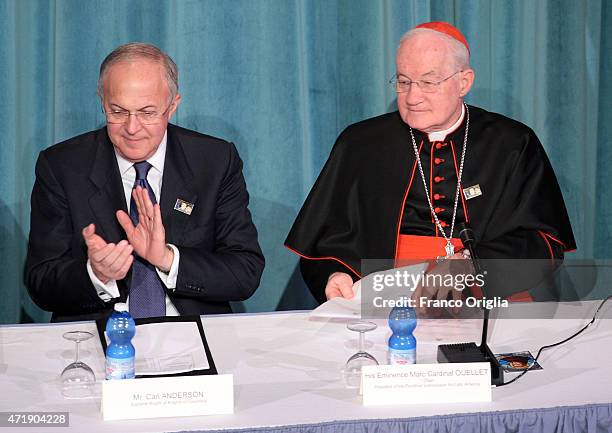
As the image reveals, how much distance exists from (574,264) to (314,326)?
2252 mm

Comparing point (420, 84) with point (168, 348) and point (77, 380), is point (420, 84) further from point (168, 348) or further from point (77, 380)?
point (77, 380)

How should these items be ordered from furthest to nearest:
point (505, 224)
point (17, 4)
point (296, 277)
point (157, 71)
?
point (296, 277) < point (17, 4) < point (505, 224) < point (157, 71)

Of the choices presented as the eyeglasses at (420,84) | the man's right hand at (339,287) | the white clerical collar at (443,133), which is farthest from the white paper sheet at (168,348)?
the white clerical collar at (443,133)

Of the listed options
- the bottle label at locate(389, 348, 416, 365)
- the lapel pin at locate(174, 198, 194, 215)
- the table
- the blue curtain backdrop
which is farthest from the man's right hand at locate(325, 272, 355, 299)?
the blue curtain backdrop

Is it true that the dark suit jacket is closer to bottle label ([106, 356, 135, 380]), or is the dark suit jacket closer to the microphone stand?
bottle label ([106, 356, 135, 380])

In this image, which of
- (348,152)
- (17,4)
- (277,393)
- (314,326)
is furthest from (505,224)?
(17,4)

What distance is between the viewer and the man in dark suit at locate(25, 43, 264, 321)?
10.5ft

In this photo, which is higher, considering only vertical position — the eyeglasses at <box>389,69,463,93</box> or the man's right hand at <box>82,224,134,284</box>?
the eyeglasses at <box>389,69,463,93</box>

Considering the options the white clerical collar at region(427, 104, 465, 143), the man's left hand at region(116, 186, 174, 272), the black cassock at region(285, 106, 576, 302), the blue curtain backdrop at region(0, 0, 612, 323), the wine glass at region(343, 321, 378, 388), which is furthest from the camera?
the blue curtain backdrop at region(0, 0, 612, 323)

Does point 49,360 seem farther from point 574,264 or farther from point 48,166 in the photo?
point 574,264

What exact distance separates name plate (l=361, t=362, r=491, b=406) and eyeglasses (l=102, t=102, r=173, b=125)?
135 centimetres

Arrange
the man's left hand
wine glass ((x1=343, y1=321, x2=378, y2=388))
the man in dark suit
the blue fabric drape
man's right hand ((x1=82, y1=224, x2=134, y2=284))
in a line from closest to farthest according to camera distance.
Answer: the blue fabric drape < wine glass ((x1=343, y1=321, x2=378, y2=388)) < man's right hand ((x1=82, y1=224, x2=134, y2=284)) < the man's left hand < the man in dark suit

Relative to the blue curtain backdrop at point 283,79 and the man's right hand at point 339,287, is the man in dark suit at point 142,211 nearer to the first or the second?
the man's right hand at point 339,287

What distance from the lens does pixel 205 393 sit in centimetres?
223
